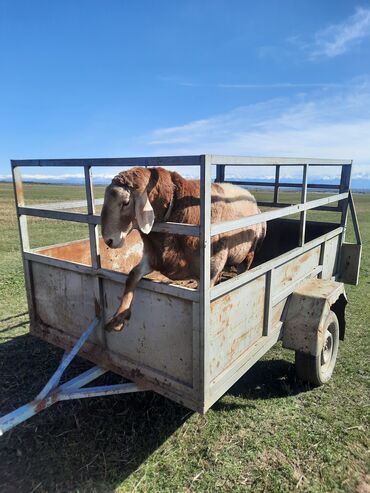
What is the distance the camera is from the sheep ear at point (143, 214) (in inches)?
93.1

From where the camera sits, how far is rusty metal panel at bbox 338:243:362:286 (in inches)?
187

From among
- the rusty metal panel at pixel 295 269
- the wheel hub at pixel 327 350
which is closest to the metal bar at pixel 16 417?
the rusty metal panel at pixel 295 269

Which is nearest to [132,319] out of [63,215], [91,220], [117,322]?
[117,322]

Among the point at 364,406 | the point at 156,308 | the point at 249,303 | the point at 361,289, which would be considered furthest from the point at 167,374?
the point at 361,289

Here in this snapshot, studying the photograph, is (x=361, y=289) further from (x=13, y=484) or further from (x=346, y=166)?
(x=13, y=484)

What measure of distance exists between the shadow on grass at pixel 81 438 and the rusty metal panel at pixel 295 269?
148cm

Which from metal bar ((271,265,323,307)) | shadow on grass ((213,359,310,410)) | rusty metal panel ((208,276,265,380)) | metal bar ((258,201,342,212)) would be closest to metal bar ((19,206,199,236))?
rusty metal panel ((208,276,265,380))

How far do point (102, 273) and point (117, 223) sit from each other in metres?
0.55

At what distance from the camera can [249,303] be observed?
2822 millimetres

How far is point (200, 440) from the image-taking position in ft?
9.84

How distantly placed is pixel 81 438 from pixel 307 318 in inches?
90.4

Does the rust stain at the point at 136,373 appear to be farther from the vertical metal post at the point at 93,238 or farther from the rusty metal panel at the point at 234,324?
the rusty metal panel at the point at 234,324

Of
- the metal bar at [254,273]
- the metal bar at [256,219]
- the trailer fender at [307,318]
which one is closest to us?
the metal bar at [256,219]

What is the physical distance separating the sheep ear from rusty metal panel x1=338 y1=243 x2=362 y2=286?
11.1ft
